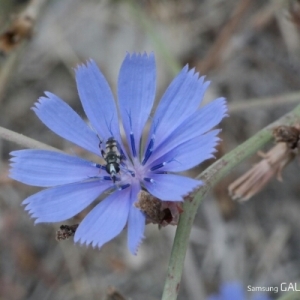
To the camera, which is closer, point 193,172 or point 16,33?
point 16,33

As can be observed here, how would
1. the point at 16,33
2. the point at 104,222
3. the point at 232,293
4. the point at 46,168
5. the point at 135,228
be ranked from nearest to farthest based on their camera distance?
the point at 135,228 < the point at 104,222 < the point at 46,168 < the point at 16,33 < the point at 232,293

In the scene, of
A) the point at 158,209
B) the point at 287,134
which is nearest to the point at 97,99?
the point at 158,209

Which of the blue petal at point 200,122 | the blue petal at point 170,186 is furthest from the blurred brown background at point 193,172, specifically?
the blue petal at point 170,186

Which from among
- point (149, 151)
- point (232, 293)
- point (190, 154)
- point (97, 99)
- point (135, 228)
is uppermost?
point (97, 99)

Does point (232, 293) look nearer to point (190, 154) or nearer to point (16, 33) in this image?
point (190, 154)

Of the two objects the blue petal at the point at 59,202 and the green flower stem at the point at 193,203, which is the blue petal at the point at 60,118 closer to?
the blue petal at the point at 59,202

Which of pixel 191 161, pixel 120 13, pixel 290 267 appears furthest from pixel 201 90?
pixel 120 13

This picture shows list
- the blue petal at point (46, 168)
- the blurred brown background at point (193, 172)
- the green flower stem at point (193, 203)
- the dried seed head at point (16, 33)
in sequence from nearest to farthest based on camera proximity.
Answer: the green flower stem at point (193, 203) < the blue petal at point (46, 168) < the dried seed head at point (16, 33) < the blurred brown background at point (193, 172)
